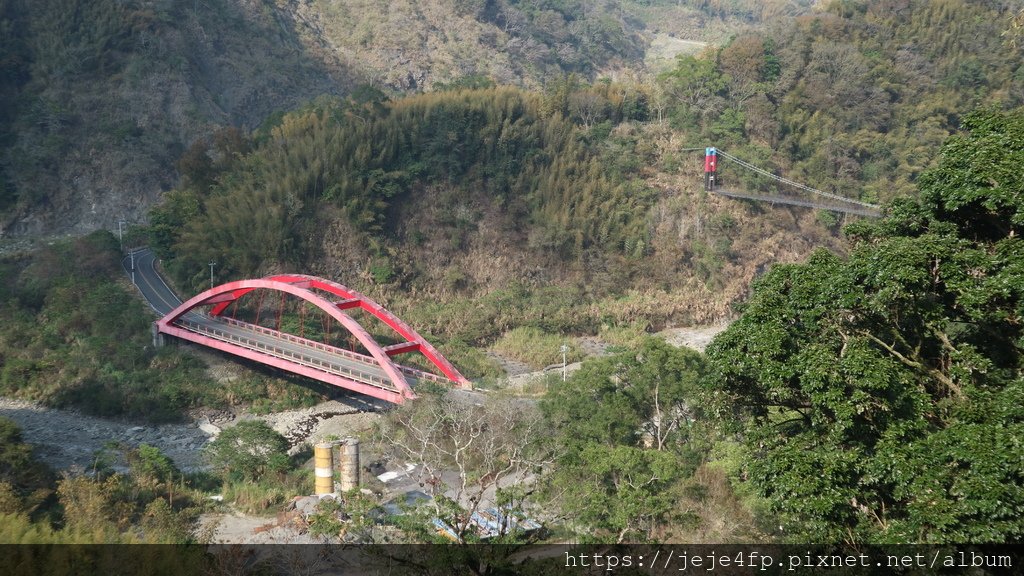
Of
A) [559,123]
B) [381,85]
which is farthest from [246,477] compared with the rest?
[381,85]

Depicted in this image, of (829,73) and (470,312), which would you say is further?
(829,73)

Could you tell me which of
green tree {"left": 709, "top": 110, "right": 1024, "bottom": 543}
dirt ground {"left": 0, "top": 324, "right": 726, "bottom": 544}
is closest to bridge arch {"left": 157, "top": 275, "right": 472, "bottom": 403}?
dirt ground {"left": 0, "top": 324, "right": 726, "bottom": 544}

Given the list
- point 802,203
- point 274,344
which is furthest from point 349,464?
point 802,203

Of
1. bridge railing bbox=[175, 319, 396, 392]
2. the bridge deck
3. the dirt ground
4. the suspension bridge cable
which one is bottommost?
the dirt ground

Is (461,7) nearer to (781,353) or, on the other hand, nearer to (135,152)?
(135,152)

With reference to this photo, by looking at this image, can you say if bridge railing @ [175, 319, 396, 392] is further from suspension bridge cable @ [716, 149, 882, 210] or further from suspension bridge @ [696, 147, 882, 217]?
suspension bridge cable @ [716, 149, 882, 210]

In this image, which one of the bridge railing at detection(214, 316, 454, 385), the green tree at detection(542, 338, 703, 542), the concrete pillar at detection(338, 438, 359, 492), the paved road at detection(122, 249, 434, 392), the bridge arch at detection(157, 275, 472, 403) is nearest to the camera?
the green tree at detection(542, 338, 703, 542)

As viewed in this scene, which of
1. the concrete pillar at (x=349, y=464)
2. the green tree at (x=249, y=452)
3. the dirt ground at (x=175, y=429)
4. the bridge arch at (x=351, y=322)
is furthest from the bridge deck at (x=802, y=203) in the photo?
the concrete pillar at (x=349, y=464)
